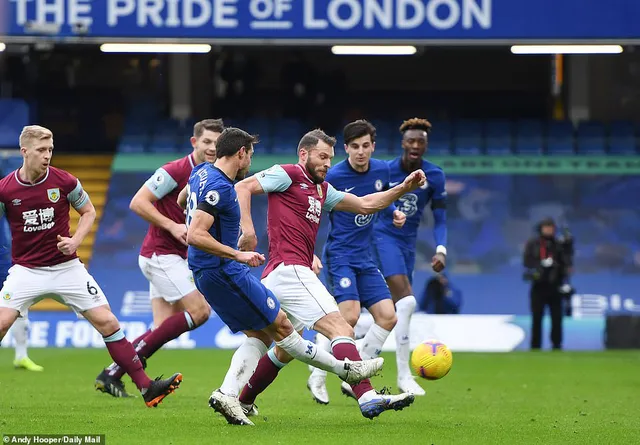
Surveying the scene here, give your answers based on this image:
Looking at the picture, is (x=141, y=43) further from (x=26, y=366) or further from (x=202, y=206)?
(x=202, y=206)

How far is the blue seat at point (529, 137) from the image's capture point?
23908 millimetres

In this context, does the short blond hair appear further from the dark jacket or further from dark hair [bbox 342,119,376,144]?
the dark jacket

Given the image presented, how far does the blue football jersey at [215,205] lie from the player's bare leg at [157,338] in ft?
8.34

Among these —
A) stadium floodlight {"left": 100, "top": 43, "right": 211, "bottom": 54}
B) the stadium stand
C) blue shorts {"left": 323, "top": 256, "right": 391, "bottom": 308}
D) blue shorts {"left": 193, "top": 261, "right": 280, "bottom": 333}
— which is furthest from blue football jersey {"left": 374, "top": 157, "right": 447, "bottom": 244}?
the stadium stand

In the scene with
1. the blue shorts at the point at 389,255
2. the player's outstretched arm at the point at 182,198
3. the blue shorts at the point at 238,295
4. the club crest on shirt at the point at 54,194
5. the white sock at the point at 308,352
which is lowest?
the white sock at the point at 308,352

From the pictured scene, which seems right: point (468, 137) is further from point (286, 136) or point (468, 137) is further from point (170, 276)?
point (170, 276)

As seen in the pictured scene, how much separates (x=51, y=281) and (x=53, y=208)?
22.4 inches

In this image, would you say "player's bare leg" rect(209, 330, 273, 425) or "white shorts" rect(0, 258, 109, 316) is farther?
"white shorts" rect(0, 258, 109, 316)

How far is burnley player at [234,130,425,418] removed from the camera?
9078 mm

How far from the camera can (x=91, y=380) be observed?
13289 millimetres

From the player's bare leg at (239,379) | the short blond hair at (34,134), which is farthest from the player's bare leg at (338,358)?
the short blond hair at (34,134)

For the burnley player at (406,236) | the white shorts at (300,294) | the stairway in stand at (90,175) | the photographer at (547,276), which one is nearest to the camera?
the white shorts at (300,294)

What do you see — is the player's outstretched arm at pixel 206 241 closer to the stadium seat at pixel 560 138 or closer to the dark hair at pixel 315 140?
the dark hair at pixel 315 140

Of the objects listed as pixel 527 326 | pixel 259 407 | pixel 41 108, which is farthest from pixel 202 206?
pixel 41 108
